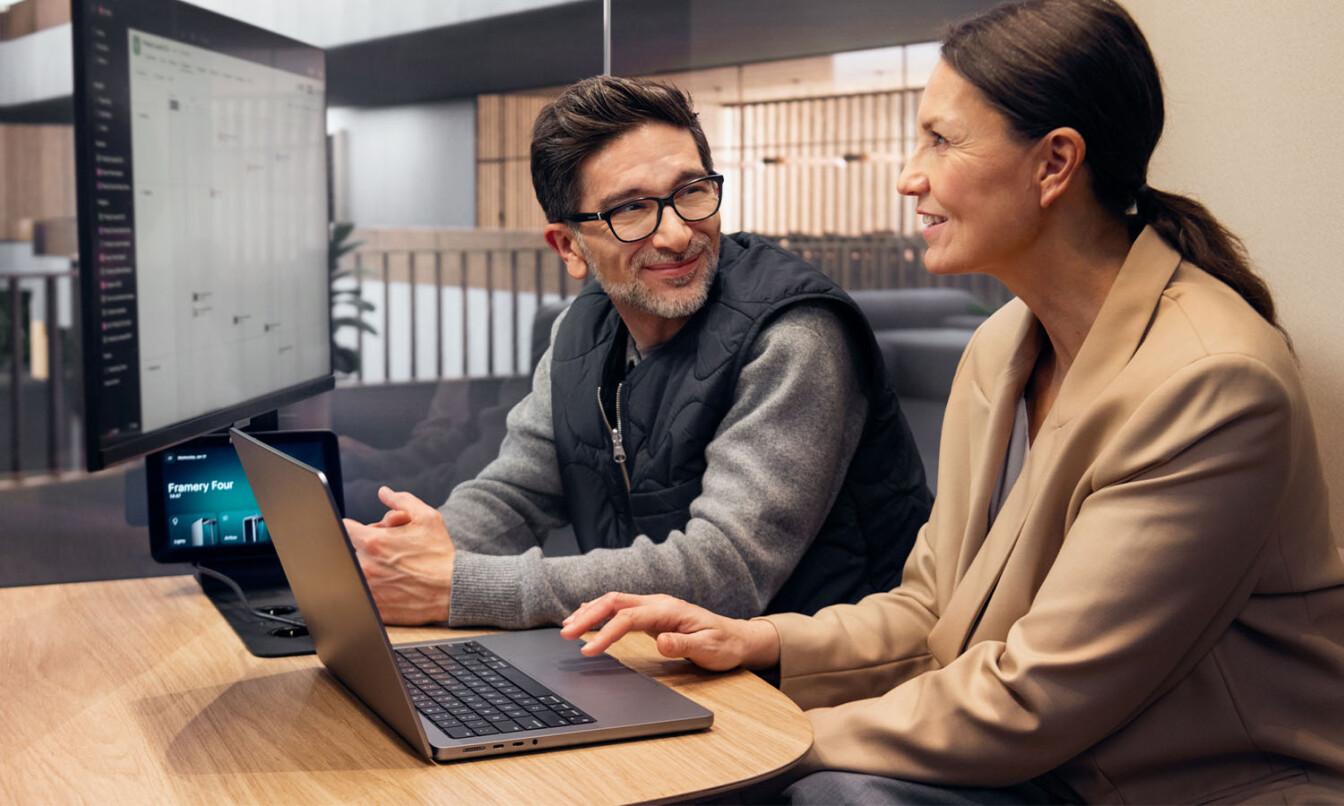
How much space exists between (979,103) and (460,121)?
5.24ft

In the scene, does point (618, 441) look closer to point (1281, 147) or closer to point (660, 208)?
point (660, 208)

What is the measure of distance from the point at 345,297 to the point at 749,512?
1364 millimetres

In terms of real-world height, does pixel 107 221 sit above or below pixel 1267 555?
above

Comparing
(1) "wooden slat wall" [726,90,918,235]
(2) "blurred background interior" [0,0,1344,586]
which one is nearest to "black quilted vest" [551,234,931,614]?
(2) "blurred background interior" [0,0,1344,586]

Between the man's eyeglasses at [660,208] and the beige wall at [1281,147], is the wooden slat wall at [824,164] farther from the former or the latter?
the beige wall at [1281,147]

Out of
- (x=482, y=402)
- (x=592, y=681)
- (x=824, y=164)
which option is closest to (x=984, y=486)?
(x=592, y=681)

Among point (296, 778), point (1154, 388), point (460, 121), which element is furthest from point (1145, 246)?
point (460, 121)

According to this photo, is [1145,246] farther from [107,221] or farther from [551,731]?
[107,221]

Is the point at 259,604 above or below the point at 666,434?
below

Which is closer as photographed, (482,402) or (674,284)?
(674,284)

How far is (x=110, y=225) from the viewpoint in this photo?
137 centimetres

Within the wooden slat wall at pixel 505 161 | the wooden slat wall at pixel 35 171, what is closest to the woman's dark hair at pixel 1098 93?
the wooden slat wall at pixel 505 161

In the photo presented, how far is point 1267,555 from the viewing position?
1.23 metres

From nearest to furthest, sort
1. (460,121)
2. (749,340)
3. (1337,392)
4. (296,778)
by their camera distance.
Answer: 1. (296,778)
2. (1337,392)
3. (749,340)
4. (460,121)
